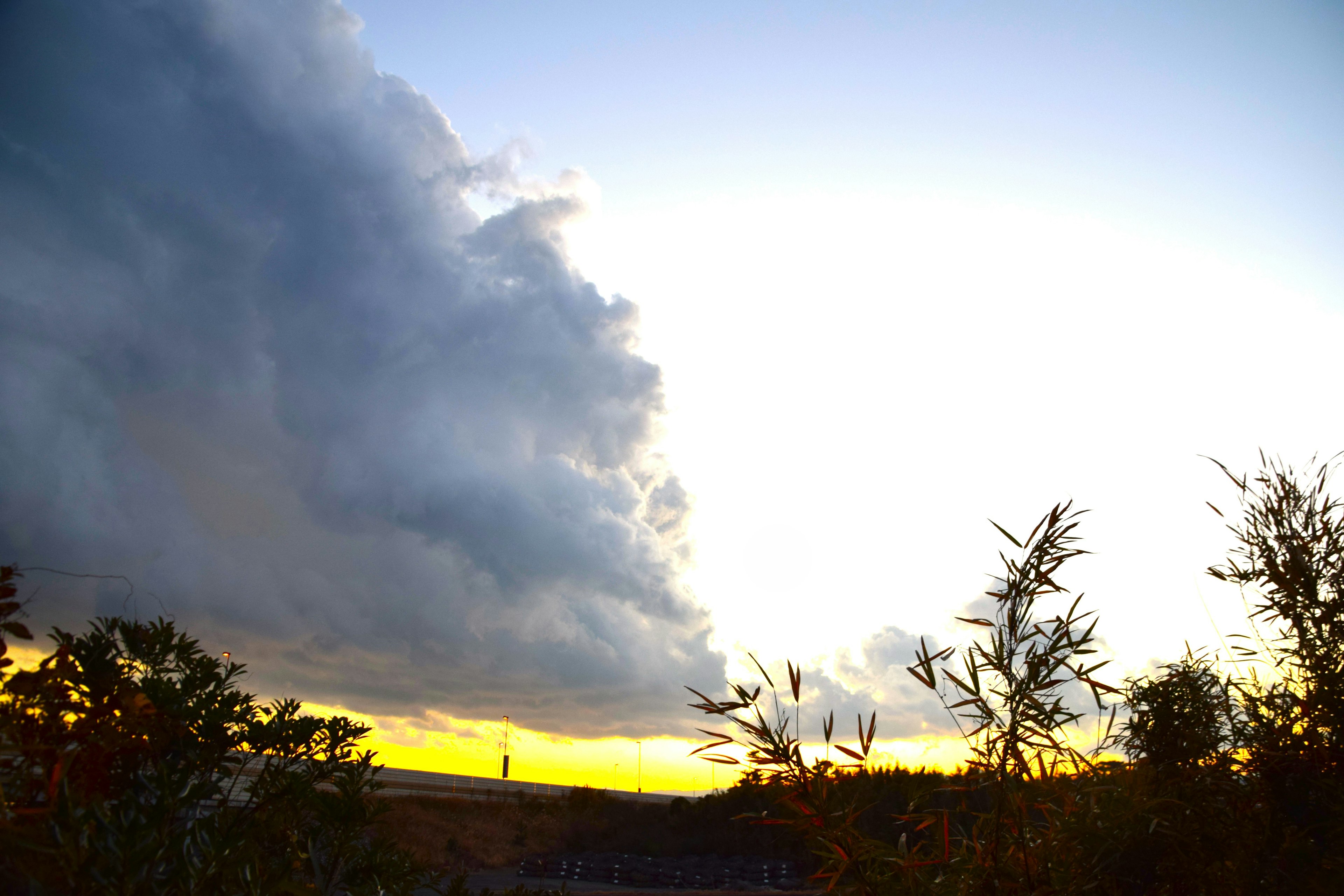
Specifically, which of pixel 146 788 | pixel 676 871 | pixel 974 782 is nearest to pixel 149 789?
pixel 146 788

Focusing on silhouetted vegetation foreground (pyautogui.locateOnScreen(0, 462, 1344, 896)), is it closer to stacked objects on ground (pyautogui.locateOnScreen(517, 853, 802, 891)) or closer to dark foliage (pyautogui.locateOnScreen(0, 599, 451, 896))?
dark foliage (pyautogui.locateOnScreen(0, 599, 451, 896))

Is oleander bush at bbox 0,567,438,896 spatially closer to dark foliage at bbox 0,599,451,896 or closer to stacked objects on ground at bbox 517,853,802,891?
dark foliage at bbox 0,599,451,896

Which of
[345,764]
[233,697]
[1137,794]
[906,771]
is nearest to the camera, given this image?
[1137,794]

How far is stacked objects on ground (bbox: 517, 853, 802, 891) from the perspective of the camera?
69.9 feet

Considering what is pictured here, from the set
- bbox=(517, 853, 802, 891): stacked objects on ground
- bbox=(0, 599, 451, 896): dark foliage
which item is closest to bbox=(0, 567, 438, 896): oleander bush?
bbox=(0, 599, 451, 896): dark foliage

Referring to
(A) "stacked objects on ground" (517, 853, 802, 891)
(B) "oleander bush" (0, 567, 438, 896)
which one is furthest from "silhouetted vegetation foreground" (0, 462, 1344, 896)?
(A) "stacked objects on ground" (517, 853, 802, 891)

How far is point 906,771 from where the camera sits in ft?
68.6

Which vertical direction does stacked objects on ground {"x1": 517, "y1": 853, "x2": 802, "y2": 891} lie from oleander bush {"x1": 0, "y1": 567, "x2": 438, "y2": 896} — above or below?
below

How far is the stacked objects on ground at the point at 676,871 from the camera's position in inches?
839

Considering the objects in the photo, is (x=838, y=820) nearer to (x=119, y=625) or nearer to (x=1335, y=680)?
(x=1335, y=680)

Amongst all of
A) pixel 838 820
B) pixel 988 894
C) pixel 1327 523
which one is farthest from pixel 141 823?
pixel 1327 523

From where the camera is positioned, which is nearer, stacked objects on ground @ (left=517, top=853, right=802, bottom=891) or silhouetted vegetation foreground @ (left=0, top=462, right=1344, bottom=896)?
silhouetted vegetation foreground @ (left=0, top=462, right=1344, bottom=896)

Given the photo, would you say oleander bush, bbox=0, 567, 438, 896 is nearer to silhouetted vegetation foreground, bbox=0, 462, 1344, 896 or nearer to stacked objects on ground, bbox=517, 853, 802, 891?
silhouetted vegetation foreground, bbox=0, 462, 1344, 896

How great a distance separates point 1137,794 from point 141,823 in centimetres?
286
